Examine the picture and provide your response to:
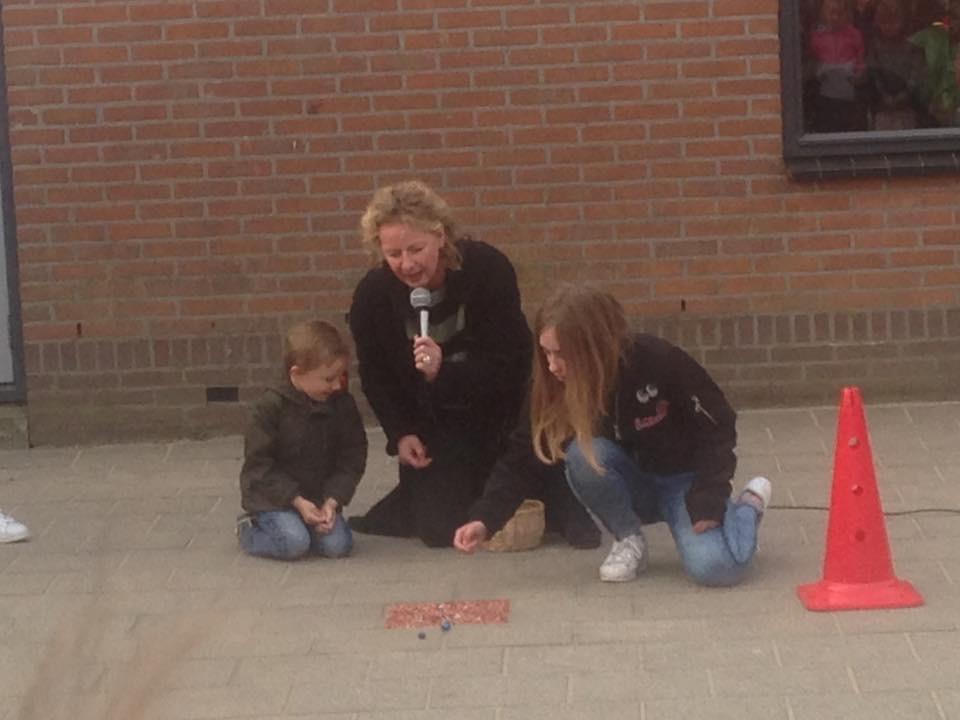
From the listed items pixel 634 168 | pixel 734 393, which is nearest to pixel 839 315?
pixel 734 393

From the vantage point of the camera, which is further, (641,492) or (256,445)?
(256,445)

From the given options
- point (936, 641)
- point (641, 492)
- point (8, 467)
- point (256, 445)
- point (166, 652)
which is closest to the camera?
point (166, 652)

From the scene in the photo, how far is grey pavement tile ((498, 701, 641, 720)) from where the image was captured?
4.47 meters

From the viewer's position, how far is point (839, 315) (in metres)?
8.32

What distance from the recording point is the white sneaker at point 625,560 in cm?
575

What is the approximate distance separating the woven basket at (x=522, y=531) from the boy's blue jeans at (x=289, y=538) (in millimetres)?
493

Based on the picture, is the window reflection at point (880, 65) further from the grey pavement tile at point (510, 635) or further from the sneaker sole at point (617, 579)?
the grey pavement tile at point (510, 635)

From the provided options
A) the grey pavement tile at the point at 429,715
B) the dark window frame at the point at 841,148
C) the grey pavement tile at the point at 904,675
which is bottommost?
the grey pavement tile at the point at 429,715

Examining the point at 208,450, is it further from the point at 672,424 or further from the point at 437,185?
the point at 672,424

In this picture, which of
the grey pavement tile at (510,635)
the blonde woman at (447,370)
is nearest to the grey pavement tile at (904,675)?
the grey pavement tile at (510,635)

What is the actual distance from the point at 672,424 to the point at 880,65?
336 centimetres

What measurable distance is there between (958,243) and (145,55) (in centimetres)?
371

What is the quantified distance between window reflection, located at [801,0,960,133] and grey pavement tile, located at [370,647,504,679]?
13.1 feet

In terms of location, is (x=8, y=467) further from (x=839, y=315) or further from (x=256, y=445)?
(x=839, y=315)
